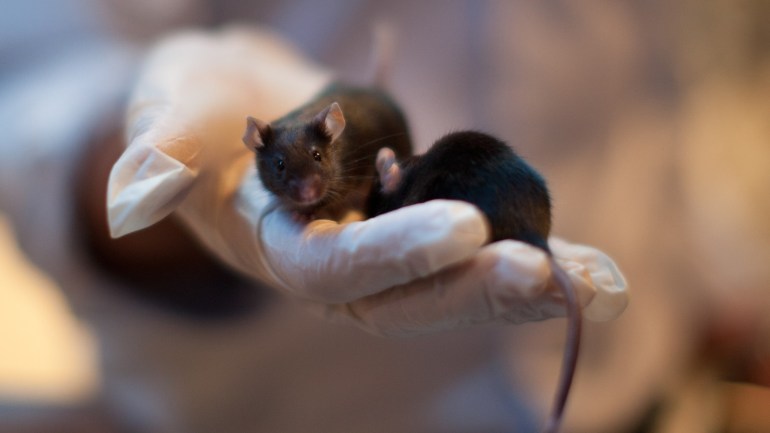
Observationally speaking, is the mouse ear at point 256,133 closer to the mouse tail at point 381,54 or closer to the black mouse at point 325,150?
the black mouse at point 325,150

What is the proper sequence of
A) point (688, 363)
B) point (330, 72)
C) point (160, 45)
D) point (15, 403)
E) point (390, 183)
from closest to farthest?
1. point (390, 183)
2. point (15, 403)
3. point (160, 45)
4. point (688, 363)
5. point (330, 72)

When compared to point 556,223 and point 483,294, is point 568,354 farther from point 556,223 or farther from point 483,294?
point 556,223

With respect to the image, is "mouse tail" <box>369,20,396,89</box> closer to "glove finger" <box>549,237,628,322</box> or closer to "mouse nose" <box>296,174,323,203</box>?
"mouse nose" <box>296,174,323,203</box>

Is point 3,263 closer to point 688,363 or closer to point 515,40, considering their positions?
point 515,40

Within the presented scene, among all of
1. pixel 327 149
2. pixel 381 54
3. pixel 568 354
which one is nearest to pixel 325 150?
pixel 327 149

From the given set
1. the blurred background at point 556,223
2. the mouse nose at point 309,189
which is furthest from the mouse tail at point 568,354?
the blurred background at point 556,223

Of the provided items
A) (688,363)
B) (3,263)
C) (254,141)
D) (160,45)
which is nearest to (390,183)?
(254,141)
